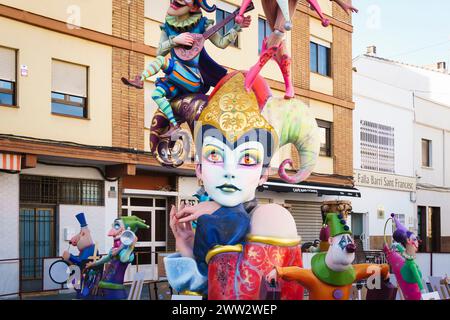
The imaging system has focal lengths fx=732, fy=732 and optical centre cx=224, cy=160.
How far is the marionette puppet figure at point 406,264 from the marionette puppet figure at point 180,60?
3129 mm

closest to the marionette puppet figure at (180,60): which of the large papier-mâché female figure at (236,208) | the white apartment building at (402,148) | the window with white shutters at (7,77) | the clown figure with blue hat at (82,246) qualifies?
the large papier-mâché female figure at (236,208)

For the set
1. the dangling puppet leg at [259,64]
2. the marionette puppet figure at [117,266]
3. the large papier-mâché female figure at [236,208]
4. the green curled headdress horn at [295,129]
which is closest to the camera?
the large papier-mâché female figure at [236,208]

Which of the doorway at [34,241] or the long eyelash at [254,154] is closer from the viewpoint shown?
the long eyelash at [254,154]

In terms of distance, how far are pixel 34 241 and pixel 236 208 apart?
→ 8.40 meters

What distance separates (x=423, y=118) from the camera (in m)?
26.8

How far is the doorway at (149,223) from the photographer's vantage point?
17214 mm

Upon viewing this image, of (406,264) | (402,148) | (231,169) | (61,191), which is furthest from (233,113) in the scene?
(402,148)

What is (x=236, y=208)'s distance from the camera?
799 cm

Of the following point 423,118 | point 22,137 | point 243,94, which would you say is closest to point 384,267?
point 243,94

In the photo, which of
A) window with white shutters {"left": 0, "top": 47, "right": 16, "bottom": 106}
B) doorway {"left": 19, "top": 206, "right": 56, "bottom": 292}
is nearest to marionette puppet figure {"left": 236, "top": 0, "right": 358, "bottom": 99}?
window with white shutters {"left": 0, "top": 47, "right": 16, "bottom": 106}

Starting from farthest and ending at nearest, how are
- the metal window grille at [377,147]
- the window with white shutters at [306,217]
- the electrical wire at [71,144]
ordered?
the metal window grille at [377,147]
the window with white shutters at [306,217]
the electrical wire at [71,144]

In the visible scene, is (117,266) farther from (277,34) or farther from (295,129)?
(277,34)

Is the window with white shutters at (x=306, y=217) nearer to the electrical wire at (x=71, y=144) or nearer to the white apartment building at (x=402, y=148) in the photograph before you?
the white apartment building at (x=402, y=148)

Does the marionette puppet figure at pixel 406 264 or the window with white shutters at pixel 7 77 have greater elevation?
the window with white shutters at pixel 7 77
